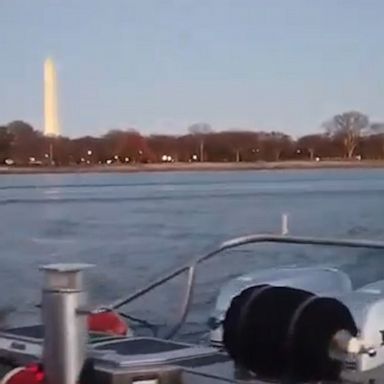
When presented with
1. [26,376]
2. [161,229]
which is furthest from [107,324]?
[161,229]

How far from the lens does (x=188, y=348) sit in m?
3.53

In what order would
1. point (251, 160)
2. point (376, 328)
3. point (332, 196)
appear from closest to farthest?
point (376, 328), point (251, 160), point (332, 196)

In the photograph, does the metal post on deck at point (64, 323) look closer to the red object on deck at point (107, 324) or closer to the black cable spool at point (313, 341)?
the black cable spool at point (313, 341)

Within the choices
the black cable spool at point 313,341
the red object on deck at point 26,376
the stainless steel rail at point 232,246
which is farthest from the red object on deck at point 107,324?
the black cable spool at point 313,341

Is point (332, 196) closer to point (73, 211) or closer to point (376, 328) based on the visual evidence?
point (73, 211)

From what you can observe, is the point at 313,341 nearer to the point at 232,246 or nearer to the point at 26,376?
the point at 26,376

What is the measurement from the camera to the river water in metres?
12.4

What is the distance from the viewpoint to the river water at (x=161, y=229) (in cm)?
1244

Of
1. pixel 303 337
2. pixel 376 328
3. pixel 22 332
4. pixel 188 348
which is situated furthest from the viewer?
pixel 376 328

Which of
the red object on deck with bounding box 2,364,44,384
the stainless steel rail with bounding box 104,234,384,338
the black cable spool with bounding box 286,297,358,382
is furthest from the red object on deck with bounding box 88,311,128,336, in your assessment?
the black cable spool with bounding box 286,297,358,382

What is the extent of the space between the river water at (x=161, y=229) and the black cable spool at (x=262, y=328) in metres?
2.18

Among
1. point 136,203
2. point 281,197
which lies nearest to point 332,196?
point 281,197

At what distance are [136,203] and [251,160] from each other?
767cm

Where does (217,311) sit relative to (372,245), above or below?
below
